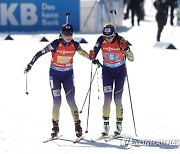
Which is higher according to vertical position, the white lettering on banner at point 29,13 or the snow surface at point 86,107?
the white lettering on banner at point 29,13

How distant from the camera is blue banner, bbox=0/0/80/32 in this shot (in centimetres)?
2701

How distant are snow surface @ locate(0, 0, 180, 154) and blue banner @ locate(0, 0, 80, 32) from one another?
21.2ft

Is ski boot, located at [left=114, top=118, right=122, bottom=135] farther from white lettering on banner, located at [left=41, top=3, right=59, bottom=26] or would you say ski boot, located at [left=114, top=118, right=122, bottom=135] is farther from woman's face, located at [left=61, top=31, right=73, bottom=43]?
white lettering on banner, located at [left=41, top=3, right=59, bottom=26]

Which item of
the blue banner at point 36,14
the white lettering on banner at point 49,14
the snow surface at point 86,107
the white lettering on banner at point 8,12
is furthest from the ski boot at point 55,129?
the white lettering on banner at point 8,12

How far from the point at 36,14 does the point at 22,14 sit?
2.04 ft

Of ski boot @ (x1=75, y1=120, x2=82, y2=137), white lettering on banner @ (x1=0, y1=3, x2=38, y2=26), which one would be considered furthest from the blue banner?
ski boot @ (x1=75, y1=120, x2=82, y2=137)

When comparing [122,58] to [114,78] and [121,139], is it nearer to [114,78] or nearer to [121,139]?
[114,78]

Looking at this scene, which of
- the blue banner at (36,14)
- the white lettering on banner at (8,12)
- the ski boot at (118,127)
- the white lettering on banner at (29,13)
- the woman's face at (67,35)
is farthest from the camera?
the white lettering on banner at (8,12)

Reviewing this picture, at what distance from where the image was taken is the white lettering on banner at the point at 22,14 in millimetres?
27156

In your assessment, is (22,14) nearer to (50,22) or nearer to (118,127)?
(50,22)

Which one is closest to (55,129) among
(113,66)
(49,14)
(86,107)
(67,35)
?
(113,66)

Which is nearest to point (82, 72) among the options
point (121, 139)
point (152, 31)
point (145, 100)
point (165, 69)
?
point (165, 69)

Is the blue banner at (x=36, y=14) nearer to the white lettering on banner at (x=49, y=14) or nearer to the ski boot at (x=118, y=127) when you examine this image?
the white lettering on banner at (x=49, y=14)

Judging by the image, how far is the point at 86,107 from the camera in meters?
12.0
